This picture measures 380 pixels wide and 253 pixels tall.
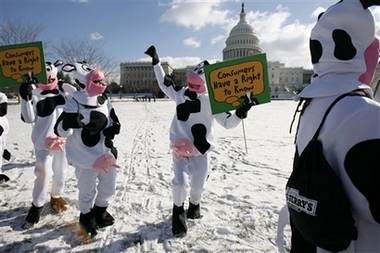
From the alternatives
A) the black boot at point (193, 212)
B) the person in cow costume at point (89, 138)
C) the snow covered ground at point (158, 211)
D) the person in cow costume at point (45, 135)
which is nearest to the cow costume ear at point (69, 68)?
the person in cow costume at point (89, 138)

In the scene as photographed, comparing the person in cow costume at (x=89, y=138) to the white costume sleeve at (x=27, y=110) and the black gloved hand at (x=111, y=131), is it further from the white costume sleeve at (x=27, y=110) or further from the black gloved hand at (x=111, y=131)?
the white costume sleeve at (x=27, y=110)

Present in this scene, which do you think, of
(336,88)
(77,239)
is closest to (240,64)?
(336,88)

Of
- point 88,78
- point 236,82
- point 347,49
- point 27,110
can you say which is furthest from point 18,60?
point 347,49

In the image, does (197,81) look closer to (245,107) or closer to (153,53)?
(245,107)

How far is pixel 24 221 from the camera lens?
11.9 ft

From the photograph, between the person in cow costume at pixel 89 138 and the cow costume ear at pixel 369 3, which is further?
the person in cow costume at pixel 89 138

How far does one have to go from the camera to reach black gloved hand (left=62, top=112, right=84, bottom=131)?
298cm

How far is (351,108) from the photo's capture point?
115 centimetres

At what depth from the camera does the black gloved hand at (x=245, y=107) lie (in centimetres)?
323

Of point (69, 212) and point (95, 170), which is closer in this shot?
point (95, 170)

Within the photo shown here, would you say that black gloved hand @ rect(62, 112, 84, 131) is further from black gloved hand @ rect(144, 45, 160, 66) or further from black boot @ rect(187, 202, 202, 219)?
black boot @ rect(187, 202, 202, 219)

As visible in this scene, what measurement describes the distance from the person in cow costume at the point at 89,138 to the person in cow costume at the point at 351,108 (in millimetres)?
2374

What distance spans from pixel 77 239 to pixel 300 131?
2.86 m

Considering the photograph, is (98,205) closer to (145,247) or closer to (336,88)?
(145,247)
